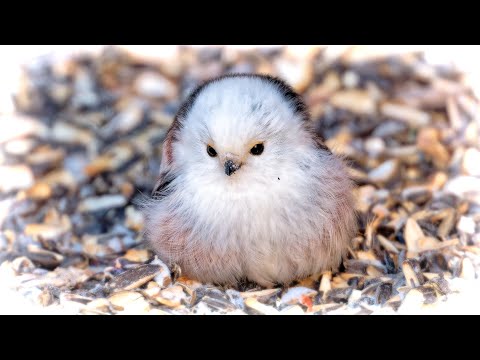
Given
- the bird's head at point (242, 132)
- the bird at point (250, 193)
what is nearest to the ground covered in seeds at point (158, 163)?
the bird at point (250, 193)

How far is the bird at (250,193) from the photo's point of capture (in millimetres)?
1890

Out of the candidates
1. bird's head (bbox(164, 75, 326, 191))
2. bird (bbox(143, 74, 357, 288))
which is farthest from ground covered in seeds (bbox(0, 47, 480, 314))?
bird's head (bbox(164, 75, 326, 191))

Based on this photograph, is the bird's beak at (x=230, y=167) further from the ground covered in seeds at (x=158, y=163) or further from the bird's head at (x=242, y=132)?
the ground covered in seeds at (x=158, y=163)

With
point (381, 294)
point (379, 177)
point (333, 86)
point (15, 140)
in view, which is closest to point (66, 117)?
point (15, 140)

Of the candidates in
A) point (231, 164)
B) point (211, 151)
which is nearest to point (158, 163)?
point (211, 151)

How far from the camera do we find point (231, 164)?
1.83 m

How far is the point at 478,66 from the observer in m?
2.42

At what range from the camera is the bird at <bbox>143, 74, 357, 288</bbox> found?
1.89m

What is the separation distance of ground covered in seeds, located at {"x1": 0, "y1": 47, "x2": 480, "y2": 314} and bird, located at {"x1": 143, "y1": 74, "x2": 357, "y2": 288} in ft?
0.28

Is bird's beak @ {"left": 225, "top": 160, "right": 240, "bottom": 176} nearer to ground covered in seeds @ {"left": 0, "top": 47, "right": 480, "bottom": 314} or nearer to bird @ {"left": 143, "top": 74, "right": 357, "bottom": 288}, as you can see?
bird @ {"left": 143, "top": 74, "right": 357, "bottom": 288}

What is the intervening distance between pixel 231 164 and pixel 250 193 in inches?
5.6

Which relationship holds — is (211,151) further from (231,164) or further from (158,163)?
(158,163)

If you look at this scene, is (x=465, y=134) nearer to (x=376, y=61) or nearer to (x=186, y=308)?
(x=376, y=61)

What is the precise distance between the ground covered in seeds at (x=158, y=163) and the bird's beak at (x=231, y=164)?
1.31 ft
